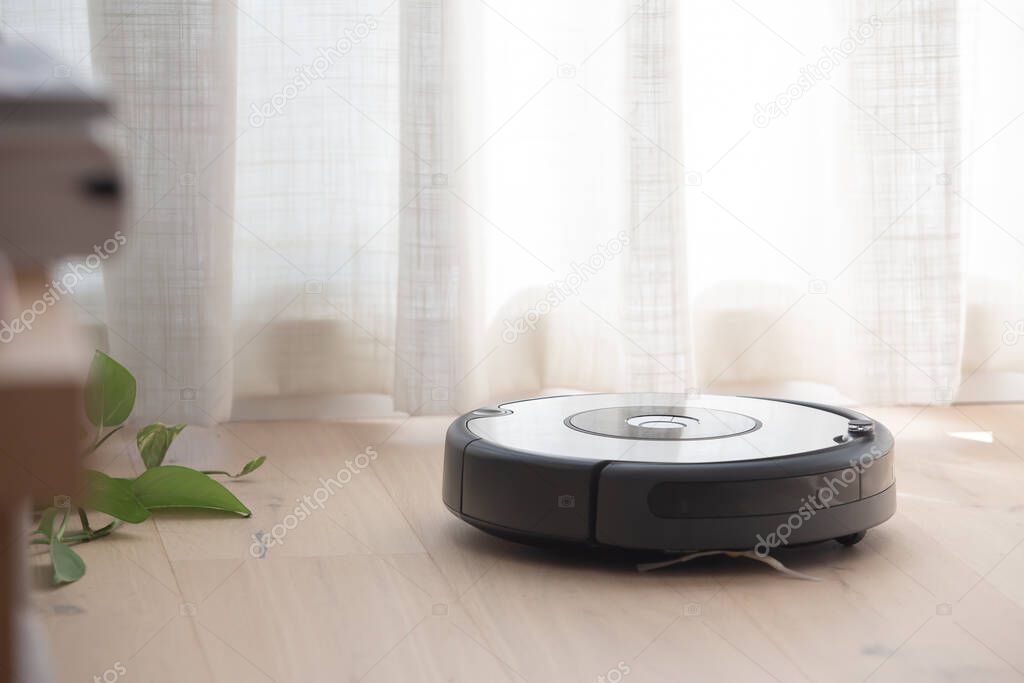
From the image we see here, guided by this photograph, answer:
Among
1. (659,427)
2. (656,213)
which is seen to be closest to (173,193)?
(656,213)

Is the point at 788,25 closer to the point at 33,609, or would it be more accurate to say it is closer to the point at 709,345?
the point at 709,345

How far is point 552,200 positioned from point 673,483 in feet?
2.95

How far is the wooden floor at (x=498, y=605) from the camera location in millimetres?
813

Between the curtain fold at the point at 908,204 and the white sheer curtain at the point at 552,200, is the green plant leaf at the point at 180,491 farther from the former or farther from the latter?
the curtain fold at the point at 908,204

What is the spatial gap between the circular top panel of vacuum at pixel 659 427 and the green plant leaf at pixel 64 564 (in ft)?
1.36

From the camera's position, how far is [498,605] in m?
0.95

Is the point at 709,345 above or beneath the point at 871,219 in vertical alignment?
beneath

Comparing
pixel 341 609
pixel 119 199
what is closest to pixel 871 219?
pixel 341 609

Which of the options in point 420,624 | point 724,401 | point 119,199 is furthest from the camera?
point 724,401

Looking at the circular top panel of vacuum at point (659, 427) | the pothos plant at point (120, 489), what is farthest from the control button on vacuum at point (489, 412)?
the pothos plant at point (120, 489)

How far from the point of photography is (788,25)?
6.04 ft

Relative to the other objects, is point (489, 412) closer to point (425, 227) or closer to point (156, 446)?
point (156, 446)

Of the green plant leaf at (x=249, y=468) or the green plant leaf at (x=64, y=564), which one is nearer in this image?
the green plant leaf at (x=64, y=564)

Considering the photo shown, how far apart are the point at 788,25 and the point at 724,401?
80cm
